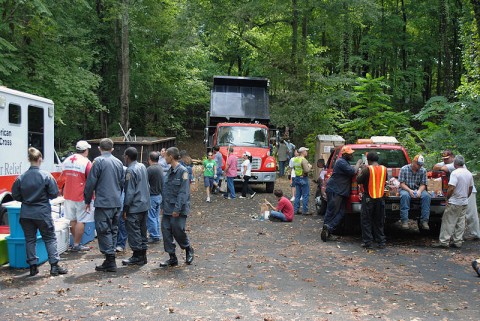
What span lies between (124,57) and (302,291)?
20.6 m

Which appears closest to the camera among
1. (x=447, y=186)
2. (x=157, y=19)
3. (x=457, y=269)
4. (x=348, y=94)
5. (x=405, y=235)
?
(x=457, y=269)

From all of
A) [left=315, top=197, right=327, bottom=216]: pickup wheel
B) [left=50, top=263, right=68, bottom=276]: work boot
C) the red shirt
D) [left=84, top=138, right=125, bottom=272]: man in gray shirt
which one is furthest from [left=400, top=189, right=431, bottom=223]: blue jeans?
[left=50, top=263, right=68, bottom=276]: work boot

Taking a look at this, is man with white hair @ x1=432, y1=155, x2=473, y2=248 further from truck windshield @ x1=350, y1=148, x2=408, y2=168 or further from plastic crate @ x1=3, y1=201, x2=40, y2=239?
plastic crate @ x1=3, y1=201, x2=40, y2=239

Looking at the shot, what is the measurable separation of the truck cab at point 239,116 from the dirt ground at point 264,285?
941cm

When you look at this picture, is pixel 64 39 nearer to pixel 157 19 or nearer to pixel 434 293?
pixel 157 19

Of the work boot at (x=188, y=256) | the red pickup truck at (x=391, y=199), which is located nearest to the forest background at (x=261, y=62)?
the red pickup truck at (x=391, y=199)

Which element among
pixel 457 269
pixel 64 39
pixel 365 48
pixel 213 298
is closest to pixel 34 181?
pixel 213 298

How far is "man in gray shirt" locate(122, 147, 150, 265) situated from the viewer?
334 inches

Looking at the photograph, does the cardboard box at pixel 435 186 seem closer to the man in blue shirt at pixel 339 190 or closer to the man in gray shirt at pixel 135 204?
the man in blue shirt at pixel 339 190

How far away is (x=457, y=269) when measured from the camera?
29.2ft

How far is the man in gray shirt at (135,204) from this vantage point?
8477mm

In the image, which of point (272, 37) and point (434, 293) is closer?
point (434, 293)

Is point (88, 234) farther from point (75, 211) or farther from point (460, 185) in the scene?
point (460, 185)

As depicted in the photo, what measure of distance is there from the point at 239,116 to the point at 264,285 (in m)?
15.6
